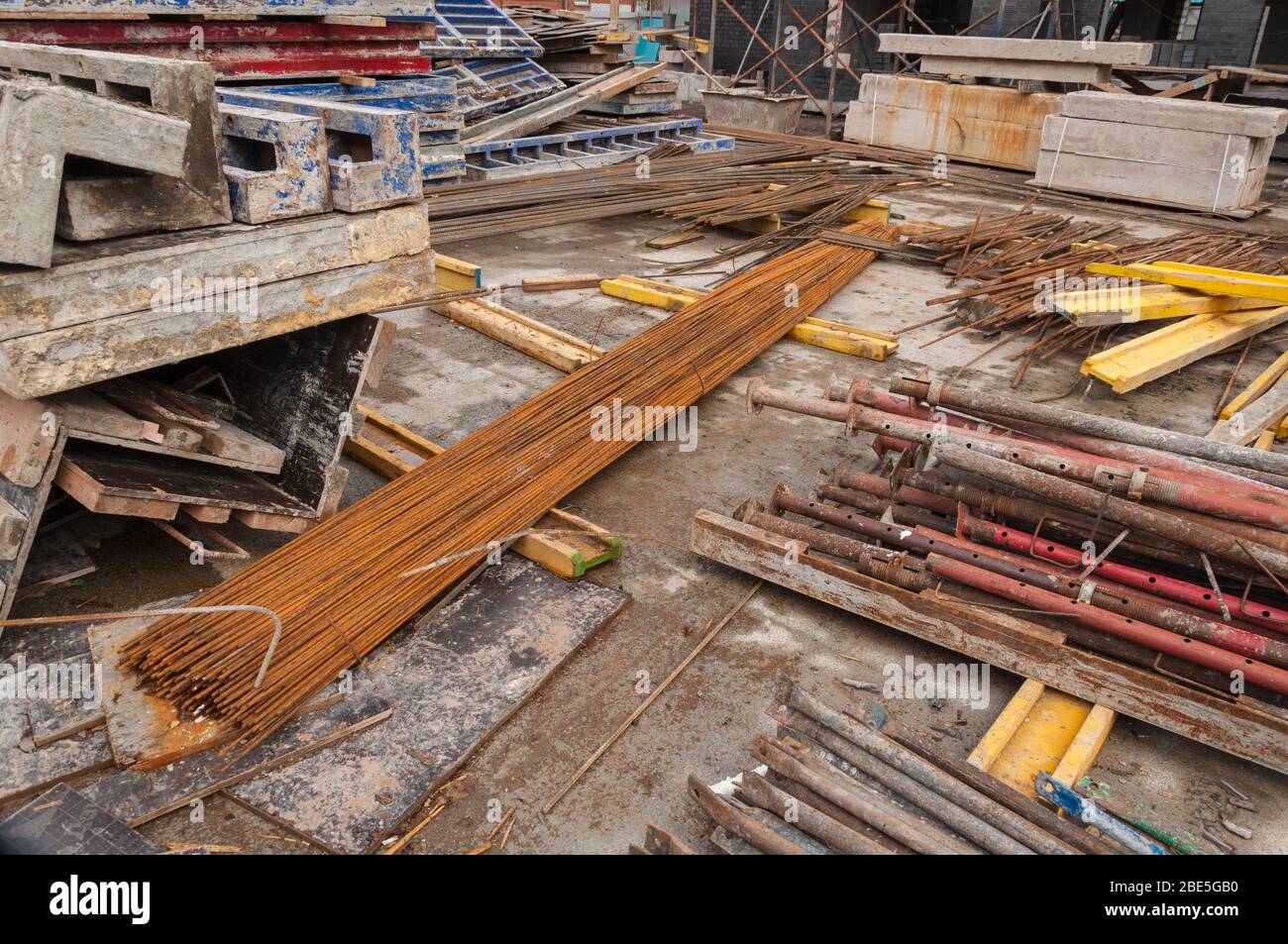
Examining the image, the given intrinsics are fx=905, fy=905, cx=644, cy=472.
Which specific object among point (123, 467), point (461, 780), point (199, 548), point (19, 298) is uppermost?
point (19, 298)

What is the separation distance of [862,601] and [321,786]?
2304 millimetres

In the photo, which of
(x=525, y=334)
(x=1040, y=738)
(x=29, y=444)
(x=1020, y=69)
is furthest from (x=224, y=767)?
(x=1020, y=69)

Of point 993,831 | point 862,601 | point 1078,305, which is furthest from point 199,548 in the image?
point 1078,305

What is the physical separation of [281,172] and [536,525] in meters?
1.98

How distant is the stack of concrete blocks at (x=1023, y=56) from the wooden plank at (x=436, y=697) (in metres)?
11.7

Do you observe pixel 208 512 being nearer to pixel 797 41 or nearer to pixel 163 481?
pixel 163 481

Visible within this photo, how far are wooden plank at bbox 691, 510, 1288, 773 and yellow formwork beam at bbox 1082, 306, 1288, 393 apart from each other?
317 centimetres

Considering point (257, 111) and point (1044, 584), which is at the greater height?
point (257, 111)

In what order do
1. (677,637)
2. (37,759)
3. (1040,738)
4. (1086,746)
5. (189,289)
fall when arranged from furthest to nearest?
(677,637) → (189,289) → (1040,738) → (1086,746) → (37,759)

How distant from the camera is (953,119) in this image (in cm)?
1395

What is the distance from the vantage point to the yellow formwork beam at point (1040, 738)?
3.23 meters

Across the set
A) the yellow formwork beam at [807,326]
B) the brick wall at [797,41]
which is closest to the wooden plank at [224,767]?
the yellow formwork beam at [807,326]

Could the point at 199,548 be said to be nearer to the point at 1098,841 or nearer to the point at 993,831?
the point at 993,831

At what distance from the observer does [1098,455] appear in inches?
161
